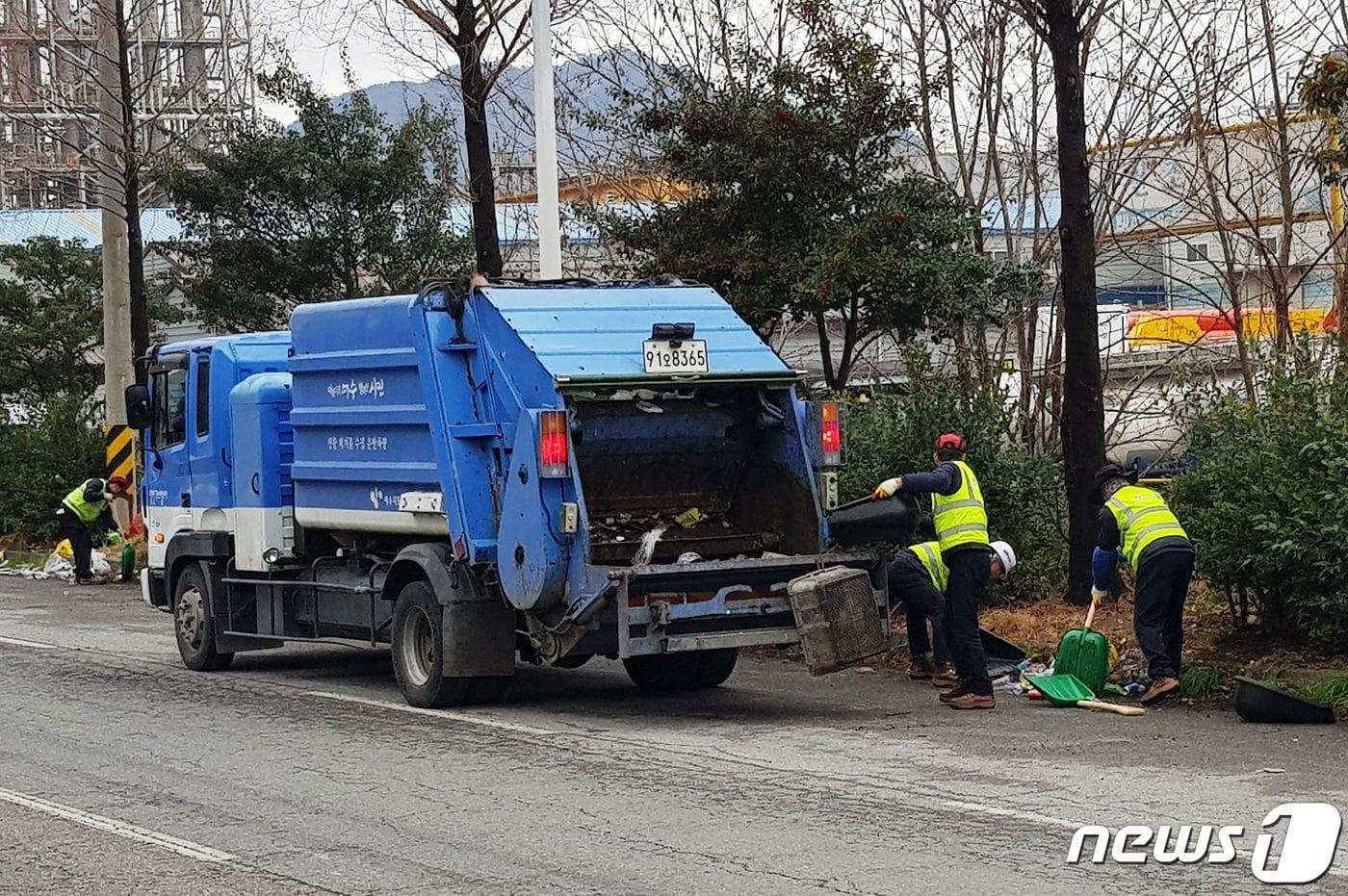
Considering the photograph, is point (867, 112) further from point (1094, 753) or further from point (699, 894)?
point (699, 894)

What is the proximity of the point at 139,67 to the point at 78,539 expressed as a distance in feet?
24.3

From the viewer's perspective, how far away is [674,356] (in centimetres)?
1079

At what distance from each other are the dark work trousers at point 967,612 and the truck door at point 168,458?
613cm

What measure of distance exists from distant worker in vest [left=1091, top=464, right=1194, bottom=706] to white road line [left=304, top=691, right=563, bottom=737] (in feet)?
11.4

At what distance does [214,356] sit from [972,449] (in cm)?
582

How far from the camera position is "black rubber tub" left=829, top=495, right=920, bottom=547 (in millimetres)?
10984

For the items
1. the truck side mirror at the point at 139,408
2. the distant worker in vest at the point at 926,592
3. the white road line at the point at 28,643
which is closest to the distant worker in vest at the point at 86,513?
the white road line at the point at 28,643

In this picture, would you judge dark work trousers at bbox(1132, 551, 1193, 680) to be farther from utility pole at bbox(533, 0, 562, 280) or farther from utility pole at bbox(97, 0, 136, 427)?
utility pole at bbox(97, 0, 136, 427)

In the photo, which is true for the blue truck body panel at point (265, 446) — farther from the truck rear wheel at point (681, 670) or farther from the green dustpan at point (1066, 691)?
the green dustpan at point (1066, 691)

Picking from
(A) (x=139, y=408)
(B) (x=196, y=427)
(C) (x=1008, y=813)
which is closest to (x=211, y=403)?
(B) (x=196, y=427)

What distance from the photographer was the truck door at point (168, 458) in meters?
13.9

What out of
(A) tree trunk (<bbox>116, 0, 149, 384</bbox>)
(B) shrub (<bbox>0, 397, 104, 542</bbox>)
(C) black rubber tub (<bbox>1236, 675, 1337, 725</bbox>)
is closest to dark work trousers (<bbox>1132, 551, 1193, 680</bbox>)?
(C) black rubber tub (<bbox>1236, 675, 1337, 725</bbox>)

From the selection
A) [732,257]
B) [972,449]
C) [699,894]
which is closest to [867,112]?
[732,257]

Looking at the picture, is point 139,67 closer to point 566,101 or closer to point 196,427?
Answer: point 566,101
